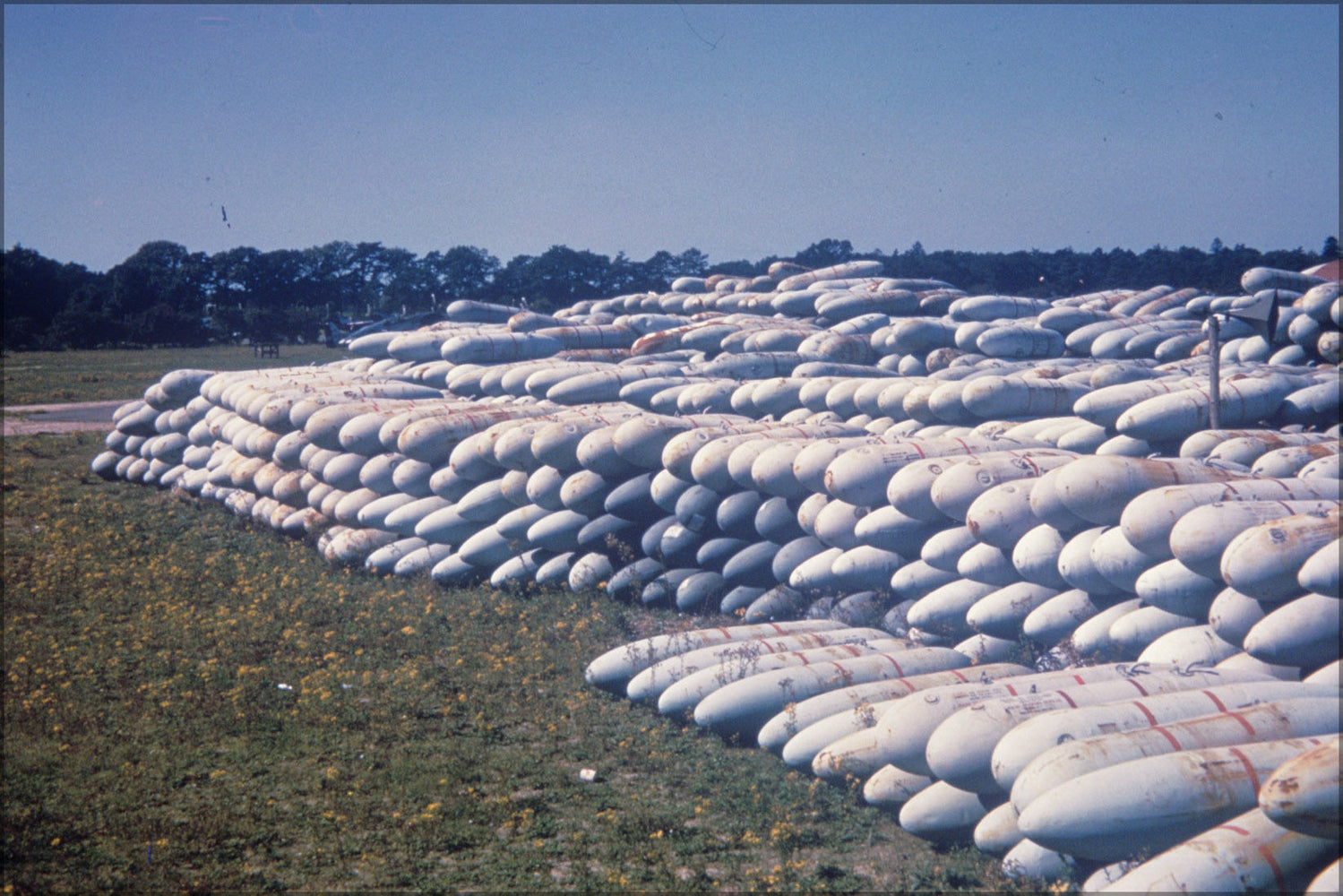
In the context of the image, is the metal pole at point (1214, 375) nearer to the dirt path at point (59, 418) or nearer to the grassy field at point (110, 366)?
the dirt path at point (59, 418)

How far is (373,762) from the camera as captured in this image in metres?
8.79

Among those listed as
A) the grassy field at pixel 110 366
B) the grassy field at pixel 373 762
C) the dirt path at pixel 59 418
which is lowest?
the grassy field at pixel 373 762

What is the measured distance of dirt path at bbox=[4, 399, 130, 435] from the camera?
3367cm

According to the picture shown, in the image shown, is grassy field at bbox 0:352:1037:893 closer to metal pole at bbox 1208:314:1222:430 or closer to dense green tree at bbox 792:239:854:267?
metal pole at bbox 1208:314:1222:430

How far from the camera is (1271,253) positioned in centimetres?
4881

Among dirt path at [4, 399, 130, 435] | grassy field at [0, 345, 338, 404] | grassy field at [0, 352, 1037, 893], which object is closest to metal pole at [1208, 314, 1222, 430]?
grassy field at [0, 352, 1037, 893]

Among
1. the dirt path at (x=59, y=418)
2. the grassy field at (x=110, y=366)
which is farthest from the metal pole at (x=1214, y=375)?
the grassy field at (x=110, y=366)

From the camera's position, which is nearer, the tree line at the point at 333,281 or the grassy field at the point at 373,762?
the grassy field at the point at 373,762

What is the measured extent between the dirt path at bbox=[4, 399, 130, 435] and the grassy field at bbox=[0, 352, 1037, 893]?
22.1 m

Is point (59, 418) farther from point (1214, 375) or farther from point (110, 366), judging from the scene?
point (1214, 375)

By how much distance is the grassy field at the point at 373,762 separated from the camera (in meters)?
6.95

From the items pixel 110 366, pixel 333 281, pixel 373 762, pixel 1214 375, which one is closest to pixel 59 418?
pixel 110 366

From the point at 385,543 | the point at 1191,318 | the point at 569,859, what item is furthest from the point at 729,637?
the point at 1191,318

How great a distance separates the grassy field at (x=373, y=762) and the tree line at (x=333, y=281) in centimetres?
4268
